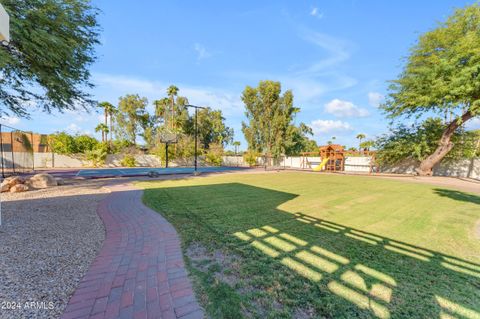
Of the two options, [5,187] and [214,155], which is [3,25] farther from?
[214,155]

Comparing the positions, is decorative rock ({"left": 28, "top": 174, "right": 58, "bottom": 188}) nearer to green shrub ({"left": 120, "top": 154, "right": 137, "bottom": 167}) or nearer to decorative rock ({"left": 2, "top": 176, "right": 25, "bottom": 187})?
decorative rock ({"left": 2, "top": 176, "right": 25, "bottom": 187})

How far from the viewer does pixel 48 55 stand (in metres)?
5.79

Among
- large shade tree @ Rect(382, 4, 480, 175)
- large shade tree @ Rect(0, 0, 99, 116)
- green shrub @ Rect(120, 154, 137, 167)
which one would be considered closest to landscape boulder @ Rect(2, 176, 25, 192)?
large shade tree @ Rect(0, 0, 99, 116)

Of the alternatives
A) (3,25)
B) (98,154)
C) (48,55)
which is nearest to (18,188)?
(48,55)

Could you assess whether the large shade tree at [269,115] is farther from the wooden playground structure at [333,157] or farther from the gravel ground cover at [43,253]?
the gravel ground cover at [43,253]

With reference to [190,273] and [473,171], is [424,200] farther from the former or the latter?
[473,171]

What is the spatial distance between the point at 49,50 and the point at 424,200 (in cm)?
1305

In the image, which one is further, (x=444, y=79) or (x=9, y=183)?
(x=444, y=79)

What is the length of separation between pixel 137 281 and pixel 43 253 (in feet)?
5.64

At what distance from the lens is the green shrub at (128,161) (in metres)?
21.9

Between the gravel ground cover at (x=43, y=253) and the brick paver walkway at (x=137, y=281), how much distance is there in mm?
146

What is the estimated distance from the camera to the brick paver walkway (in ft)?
5.30

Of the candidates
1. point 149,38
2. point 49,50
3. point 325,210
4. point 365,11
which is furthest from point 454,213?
point 149,38

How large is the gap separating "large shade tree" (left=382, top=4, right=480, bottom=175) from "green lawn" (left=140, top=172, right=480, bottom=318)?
36.6 ft
